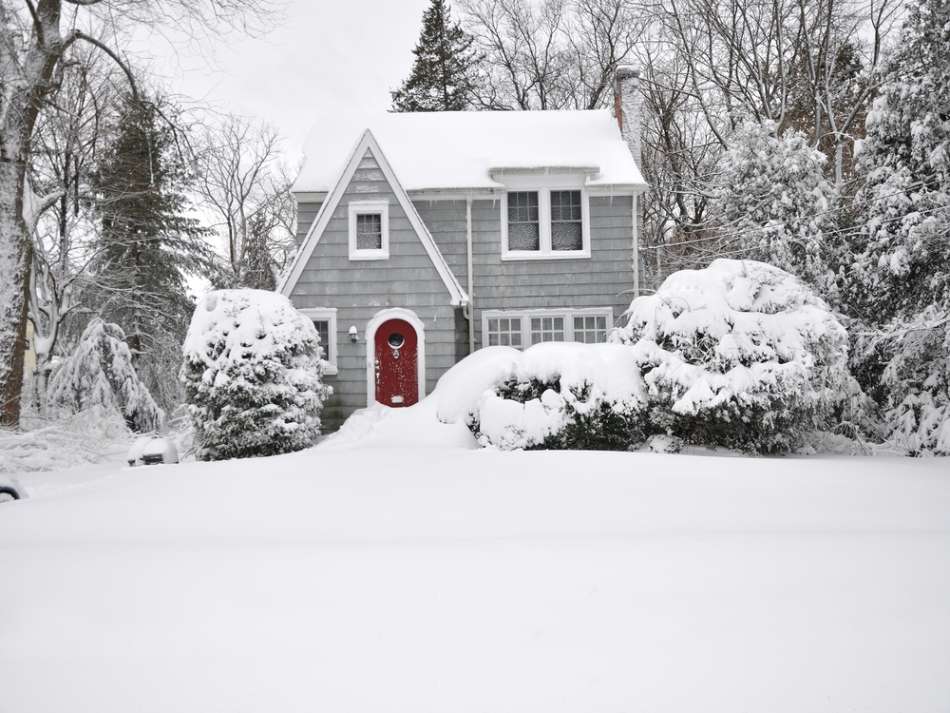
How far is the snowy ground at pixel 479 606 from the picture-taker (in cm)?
332

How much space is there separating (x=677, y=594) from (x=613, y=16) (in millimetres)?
26445

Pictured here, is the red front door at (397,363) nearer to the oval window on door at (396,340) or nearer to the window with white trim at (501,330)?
the oval window on door at (396,340)

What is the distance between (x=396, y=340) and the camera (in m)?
15.2

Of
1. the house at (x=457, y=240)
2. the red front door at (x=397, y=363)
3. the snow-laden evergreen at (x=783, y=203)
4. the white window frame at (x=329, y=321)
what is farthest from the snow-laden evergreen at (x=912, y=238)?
the white window frame at (x=329, y=321)

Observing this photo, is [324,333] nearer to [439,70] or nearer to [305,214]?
[305,214]

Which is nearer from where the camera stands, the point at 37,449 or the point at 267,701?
the point at 267,701

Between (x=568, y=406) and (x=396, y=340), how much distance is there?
5.39 m

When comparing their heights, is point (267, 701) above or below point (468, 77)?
below

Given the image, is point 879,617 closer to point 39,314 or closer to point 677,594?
point 677,594

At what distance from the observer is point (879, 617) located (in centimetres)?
391

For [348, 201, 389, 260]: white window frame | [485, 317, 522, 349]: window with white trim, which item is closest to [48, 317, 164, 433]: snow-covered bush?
[348, 201, 389, 260]: white window frame

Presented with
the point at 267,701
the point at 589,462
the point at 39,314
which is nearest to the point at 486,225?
the point at 589,462

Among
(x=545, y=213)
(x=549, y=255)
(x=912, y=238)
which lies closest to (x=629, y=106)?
(x=545, y=213)

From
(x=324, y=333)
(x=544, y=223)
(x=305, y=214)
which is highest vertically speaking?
(x=305, y=214)
